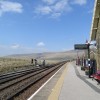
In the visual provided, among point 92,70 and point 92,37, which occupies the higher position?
point 92,37

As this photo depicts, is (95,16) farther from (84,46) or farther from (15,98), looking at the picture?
(15,98)

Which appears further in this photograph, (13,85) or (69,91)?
(13,85)

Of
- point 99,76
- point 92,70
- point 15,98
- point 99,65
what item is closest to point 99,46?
point 99,65

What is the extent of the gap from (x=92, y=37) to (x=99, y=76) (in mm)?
13212

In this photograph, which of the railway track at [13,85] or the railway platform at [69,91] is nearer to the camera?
the railway platform at [69,91]

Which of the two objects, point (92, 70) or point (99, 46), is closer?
point (99, 46)

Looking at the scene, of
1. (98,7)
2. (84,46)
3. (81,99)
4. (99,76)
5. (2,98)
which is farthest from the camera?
(84,46)

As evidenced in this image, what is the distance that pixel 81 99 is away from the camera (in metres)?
15.8

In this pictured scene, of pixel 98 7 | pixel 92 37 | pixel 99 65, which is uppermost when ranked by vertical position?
pixel 98 7

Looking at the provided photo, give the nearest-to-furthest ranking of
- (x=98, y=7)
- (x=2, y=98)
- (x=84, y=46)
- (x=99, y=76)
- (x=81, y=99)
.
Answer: (x=81, y=99), (x=2, y=98), (x=99, y=76), (x=98, y=7), (x=84, y=46)

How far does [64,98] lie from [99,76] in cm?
702

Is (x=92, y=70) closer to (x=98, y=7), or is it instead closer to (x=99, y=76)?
(x=98, y=7)

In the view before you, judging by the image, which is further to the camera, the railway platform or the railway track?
the railway track

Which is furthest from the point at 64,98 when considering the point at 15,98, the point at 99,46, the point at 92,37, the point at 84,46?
the point at 92,37
